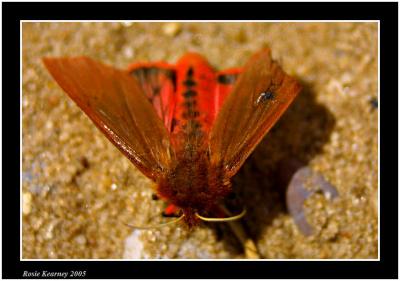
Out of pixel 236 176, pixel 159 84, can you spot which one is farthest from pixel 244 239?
pixel 159 84

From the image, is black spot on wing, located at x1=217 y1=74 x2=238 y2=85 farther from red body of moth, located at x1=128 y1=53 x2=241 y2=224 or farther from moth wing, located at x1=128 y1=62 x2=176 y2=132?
moth wing, located at x1=128 y1=62 x2=176 y2=132

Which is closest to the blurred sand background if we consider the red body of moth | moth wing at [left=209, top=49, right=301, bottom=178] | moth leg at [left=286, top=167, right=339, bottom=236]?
moth leg at [left=286, top=167, right=339, bottom=236]

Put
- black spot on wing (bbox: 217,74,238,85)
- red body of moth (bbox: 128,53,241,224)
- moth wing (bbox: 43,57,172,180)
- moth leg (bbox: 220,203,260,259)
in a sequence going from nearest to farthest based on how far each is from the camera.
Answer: red body of moth (bbox: 128,53,241,224), moth wing (bbox: 43,57,172,180), moth leg (bbox: 220,203,260,259), black spot on wing (bbox: 217,74,238,85)

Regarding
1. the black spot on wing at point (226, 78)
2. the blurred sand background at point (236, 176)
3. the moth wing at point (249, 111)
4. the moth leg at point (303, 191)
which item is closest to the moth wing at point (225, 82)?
the black spot on wing at point (226, 78)

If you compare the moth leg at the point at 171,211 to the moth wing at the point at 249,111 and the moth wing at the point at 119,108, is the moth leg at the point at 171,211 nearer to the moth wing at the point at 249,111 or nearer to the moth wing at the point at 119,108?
the moth wing at the point at 119,108

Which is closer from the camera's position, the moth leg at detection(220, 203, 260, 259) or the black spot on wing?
the moth leg at detection(220, 203, 260, 259)

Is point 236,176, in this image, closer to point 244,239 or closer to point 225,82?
point 244,239
